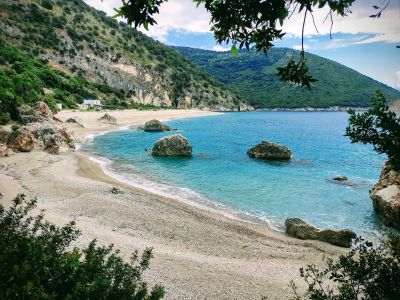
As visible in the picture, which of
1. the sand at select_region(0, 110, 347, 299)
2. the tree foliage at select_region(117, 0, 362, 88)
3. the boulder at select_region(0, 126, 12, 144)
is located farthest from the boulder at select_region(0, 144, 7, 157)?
the tree foliage at select_region(117, 0, 362, 88)

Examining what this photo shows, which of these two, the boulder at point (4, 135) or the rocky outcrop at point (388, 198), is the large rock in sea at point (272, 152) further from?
the boulder at point (4, 135)

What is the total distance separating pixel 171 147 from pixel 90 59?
83.2 meters

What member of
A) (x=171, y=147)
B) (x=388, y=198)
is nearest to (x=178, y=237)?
(x=388, y=198)

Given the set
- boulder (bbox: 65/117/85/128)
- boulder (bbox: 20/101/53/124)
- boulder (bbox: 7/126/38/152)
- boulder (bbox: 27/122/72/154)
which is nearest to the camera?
boulder (bbox: 7/126/38/152)

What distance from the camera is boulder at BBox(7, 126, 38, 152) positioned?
2583cm

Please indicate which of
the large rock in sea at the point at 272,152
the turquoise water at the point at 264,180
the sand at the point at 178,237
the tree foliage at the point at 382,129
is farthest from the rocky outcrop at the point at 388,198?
the large rock in sea at the point at 272,152

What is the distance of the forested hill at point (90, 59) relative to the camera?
80.8 metres

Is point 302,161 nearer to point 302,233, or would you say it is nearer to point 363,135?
point 302,233

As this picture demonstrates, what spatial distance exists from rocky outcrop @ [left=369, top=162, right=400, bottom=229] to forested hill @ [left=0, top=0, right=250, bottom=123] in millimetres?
63643

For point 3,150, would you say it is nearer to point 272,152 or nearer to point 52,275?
point 52,275

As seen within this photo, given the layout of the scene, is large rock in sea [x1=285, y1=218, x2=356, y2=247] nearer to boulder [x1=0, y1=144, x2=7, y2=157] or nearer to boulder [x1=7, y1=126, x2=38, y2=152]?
boulder [x1=0, y1=144, x2=7, y2=157]

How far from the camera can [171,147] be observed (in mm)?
35000

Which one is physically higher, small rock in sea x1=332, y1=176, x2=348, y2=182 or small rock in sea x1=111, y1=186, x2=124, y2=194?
small rock in sea x1=111, y1=186, x2=124, y2=194

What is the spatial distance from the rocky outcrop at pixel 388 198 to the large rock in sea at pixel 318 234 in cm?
→ 422
